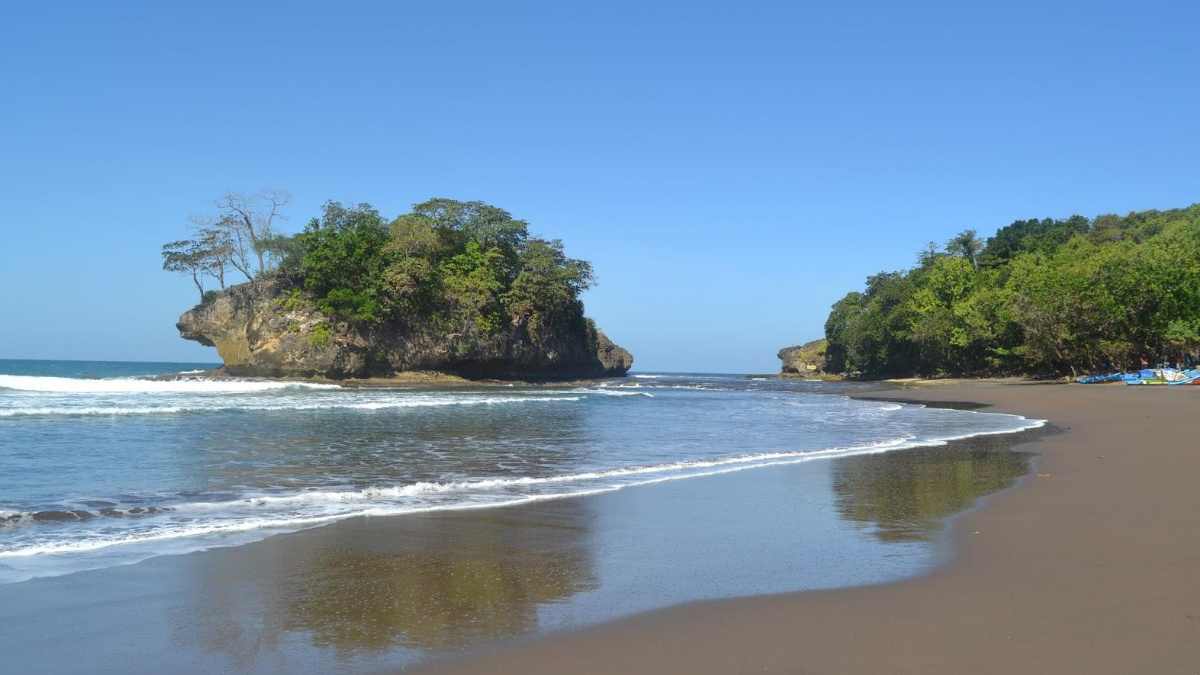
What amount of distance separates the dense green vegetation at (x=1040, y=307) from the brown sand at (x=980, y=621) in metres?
42.4

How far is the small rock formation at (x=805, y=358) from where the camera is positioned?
337 ft

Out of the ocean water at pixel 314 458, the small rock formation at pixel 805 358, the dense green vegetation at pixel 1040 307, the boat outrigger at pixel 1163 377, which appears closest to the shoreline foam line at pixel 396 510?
the ocean water at pixel 314 458

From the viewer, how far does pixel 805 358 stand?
347 ft

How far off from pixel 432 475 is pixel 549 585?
6060 mm

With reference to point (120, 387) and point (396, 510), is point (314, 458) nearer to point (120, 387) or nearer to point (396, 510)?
point (396, 510)

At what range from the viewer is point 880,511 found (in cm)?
844

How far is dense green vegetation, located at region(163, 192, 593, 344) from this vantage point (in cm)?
5262

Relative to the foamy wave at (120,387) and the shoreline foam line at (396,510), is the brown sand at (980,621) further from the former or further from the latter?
the foamy wave at (120,387)

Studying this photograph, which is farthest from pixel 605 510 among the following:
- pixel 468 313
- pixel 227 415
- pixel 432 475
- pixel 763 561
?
pixel 468 313

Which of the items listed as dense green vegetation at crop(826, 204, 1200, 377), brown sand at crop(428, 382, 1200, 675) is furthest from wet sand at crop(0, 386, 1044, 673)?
dense green vegetation at crop(826, 204, 1200, 377)

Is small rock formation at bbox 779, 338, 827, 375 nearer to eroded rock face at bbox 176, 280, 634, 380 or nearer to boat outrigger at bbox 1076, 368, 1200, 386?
eroded rock face at bbox 176, 280, 634, 380

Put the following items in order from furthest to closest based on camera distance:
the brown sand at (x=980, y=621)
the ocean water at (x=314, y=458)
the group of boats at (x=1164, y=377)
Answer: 1. the group of boats at (x=1164, y=377)
2. the ocean water at (x=314, y=458)
3. the brown sand at (x=980, y=621)

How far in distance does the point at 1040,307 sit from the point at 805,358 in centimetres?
5955

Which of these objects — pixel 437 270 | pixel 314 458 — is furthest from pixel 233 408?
pixel 437 270
